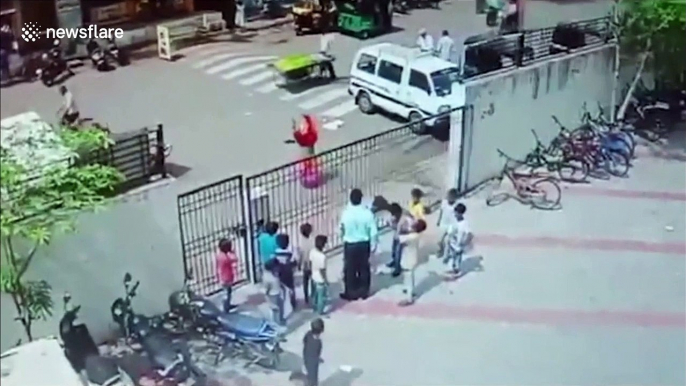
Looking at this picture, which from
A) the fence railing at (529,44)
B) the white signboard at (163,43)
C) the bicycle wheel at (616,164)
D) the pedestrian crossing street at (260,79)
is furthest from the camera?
the bicycle wheel at (616,164)

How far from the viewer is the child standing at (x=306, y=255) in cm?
496

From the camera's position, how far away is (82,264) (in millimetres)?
4168

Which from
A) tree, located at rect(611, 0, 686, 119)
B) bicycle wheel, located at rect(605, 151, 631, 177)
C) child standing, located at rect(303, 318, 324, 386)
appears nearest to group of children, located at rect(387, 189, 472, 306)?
child standing, located at rect(303, 318, 324, 386)

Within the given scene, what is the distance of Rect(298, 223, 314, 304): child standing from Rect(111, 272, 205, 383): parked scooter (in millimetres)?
658

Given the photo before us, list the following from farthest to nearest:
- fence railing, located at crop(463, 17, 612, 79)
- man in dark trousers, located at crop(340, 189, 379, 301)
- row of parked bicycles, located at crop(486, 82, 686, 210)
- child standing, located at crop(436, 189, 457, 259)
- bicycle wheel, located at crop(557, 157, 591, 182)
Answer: bicycle wheel, located at crop(557, 157, 591, 182) < row of parked bicycles, located at crop(486, 82, 686, 210) < fence railing, located at crop(463, 17, 612, 79) < child standing, located at crop(436, 189, 457, 259) < man in dark trousers, located at crop(340, 189, 379, 301)

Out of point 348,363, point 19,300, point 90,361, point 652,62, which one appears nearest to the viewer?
point 19,300

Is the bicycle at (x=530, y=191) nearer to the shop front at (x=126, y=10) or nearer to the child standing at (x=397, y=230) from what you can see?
the child standing at (x=397, y=230)

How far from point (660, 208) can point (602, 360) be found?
4.96ft

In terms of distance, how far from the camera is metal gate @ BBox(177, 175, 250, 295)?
15.0 ft

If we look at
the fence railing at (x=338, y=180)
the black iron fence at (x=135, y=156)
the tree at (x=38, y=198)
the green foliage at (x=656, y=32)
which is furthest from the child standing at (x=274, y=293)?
the green foliage at (x=656, y=32)

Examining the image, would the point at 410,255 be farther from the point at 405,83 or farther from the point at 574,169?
the point at 574,169

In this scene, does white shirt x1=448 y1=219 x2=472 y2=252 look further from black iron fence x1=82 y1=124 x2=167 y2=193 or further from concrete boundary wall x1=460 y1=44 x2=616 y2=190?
black iron fence x1=82 y1=124 x2=167 y2=193

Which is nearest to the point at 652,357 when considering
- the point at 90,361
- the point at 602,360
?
the point at 602,360

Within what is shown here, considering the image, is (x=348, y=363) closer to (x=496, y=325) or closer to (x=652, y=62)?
(x=496, y=325)
